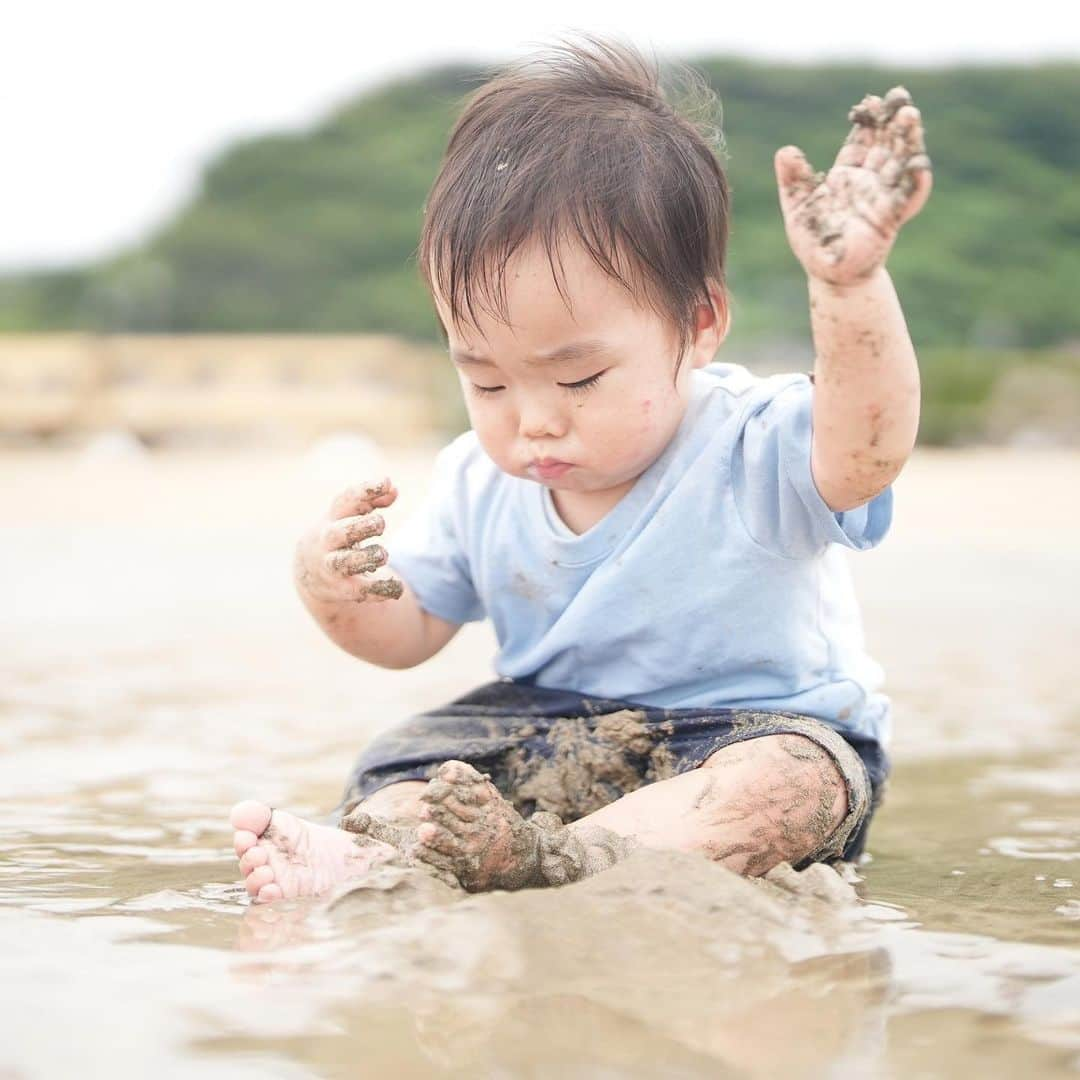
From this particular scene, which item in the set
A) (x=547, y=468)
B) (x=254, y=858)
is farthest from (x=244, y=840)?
(x=547, y=468)

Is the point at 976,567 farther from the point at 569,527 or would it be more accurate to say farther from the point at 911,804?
the point at 569,527

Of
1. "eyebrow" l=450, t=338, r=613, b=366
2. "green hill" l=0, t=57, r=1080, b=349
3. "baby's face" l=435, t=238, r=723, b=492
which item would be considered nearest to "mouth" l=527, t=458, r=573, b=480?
"baby's face" l=435, t=238, r=723, b=492

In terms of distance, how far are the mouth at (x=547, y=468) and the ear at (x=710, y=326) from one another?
0.21 m

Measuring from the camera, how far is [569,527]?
2014 mm

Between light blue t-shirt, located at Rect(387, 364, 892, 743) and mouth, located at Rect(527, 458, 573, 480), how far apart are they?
0.41 ft

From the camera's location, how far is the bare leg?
1.45 m

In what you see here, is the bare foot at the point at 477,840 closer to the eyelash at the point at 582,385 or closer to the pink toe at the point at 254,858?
the pink toe at the point at 254,858

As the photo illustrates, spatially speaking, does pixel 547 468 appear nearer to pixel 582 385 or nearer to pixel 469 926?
pixel 582 385

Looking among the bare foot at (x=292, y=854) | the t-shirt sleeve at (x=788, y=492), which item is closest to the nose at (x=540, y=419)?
the t-shirt sleeve at (x=788, y=492)

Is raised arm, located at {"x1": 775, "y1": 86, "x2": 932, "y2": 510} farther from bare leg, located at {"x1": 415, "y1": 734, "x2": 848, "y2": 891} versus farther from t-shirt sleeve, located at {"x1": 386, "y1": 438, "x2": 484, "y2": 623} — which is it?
t-shirt sleeve, located at {"x1": 386, "y1": 438, "x2": 484, "y2": 623}

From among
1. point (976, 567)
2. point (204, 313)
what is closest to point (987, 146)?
point (204, 313)

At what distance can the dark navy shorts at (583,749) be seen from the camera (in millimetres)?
1780

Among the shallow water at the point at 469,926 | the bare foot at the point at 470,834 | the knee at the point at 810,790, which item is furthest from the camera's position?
the knee at the point at 810,790

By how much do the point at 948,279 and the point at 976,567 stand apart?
407 inches
